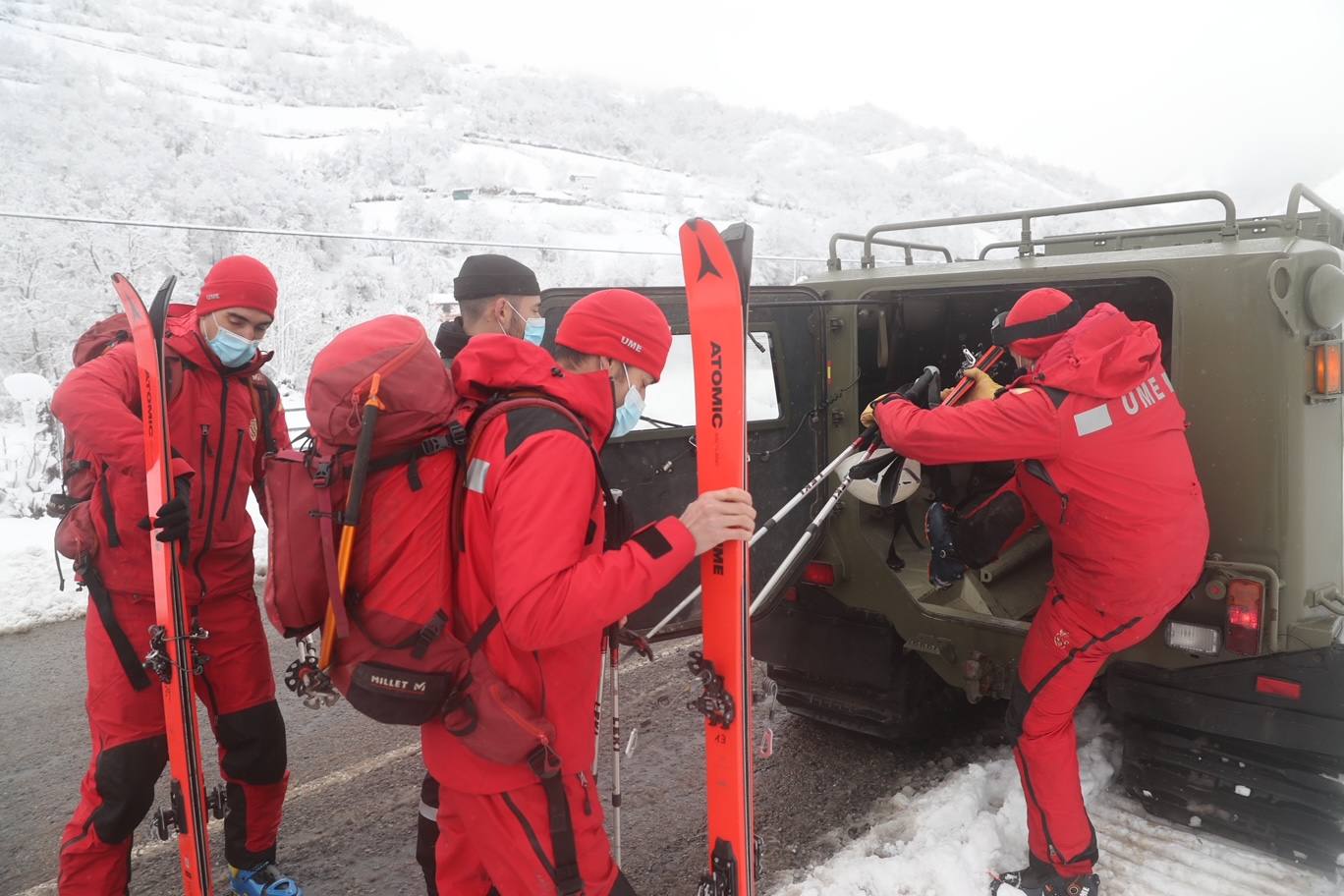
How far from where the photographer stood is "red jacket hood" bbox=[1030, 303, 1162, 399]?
2.79 metres

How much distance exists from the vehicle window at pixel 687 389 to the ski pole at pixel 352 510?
148 centimetres

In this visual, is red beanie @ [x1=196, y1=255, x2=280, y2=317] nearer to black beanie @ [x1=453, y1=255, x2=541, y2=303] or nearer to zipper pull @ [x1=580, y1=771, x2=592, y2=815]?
black beanie @ [x1=453, y1=255, x2=541, y2=303]

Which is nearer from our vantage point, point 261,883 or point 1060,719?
point 1060,719

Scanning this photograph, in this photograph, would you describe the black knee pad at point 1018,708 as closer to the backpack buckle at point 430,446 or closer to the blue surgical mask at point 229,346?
the backpack buckle at point 430,446

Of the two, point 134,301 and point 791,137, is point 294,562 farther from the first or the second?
point 791,137

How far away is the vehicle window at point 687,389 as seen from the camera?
11.6 feet

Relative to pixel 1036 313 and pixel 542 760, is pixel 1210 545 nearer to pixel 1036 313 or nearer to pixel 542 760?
pixel 1036 313

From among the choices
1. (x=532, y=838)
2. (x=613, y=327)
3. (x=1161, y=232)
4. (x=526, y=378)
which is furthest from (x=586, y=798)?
(x=1161, y=232)

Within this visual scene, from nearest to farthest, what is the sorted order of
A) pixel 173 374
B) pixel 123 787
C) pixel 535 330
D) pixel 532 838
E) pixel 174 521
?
pixel 532 838 → pixel 174 521 → pixel 123 787 → pixel 173 374 → pixel 535 330

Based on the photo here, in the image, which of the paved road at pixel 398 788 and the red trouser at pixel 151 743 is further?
the paved road at pixel 398 788

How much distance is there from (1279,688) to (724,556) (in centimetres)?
221

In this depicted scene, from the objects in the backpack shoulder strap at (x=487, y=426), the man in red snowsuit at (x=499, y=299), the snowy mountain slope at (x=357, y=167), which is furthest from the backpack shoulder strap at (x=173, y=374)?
the snowy mountain slope at (x=357, y=167)

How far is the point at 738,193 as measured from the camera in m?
56.3

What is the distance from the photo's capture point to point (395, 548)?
1.95 metres
